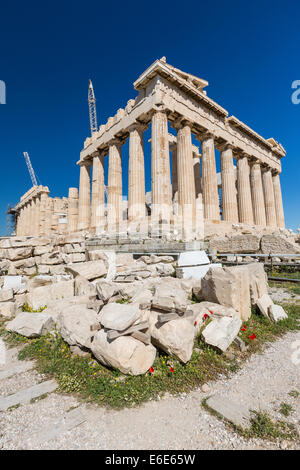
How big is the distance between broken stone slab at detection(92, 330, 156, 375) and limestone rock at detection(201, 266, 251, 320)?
190 cm

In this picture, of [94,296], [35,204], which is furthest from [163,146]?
[35,204]

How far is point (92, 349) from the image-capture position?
2.96 m

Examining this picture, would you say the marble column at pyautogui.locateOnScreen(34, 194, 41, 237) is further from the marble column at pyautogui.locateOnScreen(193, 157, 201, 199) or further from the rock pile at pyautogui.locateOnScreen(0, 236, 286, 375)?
the rock pile at pyautogui.locateOnScreen(0, 236, 286, 375)

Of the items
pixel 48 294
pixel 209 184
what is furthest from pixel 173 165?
pixel 48 294

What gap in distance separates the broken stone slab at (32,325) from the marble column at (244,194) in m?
20.2

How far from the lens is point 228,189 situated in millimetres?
19016

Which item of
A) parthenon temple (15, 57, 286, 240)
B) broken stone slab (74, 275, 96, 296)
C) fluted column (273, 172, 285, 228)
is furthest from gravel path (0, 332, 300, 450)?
fluted column (273, 172, 285, 228)

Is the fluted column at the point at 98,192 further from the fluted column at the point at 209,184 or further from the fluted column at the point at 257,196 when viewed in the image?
the fluted column at the point at 257,196

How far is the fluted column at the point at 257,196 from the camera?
2303 cm

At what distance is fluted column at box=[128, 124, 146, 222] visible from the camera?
15531mm

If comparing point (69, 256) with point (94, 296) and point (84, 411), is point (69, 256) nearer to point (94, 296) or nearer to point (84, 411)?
point (94, 296)

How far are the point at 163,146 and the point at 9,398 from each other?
1432cm

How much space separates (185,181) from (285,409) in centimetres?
1444

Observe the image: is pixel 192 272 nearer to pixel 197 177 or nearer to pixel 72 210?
pixel 197 177
